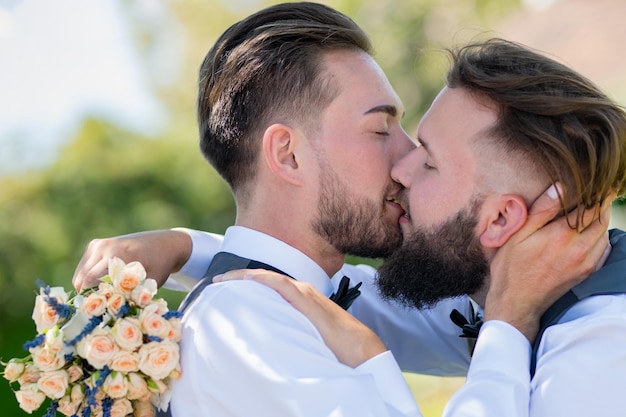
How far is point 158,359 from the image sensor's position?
2.69m

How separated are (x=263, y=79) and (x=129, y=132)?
6.54 meters

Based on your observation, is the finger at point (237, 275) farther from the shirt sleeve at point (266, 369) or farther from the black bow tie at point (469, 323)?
the black bow tie at point (469, 323)

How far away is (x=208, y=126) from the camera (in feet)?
11.8

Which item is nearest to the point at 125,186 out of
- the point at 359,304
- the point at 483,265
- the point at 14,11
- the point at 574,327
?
the point at 14,11

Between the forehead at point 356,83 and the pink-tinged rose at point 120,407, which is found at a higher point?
the forehead at point 356,83

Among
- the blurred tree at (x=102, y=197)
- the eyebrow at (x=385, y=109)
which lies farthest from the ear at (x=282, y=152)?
the blurred tree at (x=102, y=197)

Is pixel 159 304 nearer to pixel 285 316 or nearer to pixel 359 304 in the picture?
pixel 285 316

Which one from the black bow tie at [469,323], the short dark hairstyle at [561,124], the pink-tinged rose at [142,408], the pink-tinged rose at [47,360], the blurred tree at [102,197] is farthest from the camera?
the blurred tree at [102,197]

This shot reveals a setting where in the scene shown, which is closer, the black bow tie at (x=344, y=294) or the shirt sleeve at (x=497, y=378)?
the shirt sleeve at (x=497, y=378)

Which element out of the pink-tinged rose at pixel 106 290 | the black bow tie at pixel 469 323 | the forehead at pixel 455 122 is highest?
the forehead at pixel 455 122

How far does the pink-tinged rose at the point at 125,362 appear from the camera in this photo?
8.82 feet

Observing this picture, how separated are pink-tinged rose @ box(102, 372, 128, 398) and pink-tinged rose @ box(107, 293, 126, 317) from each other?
20cm

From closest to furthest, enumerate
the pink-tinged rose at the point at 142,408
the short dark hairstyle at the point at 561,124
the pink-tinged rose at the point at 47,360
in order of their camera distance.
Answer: the pink-tinged rose at the point at 47,360 < the pink-tinged rose at the point at 142,408 < the short dark hairstyle at the point at 561,124

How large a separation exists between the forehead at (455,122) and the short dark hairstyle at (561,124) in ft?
0.16
